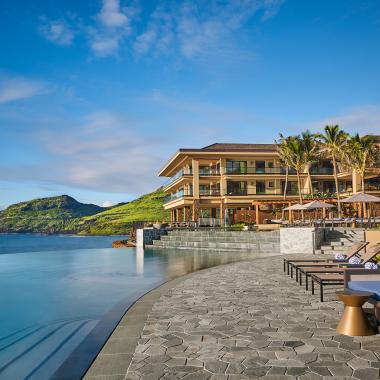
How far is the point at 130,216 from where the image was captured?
143375mm

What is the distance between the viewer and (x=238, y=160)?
4666 centimetres

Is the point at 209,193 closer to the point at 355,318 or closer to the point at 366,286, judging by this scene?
the point at 366,286

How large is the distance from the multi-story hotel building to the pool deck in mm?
35224

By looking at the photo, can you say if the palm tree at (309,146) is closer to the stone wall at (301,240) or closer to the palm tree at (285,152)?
the palm tree at (285,152)

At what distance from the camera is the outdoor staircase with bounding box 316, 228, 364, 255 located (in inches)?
822

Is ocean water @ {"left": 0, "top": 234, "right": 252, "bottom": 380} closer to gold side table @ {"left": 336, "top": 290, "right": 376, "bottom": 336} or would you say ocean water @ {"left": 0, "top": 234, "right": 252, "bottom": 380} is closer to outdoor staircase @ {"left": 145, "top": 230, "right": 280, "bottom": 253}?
gold side table @ {"left": 336, "top": 290, "right": 376, "bottom": 336}

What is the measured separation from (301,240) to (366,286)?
15052 millimetres

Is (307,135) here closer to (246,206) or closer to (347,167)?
(347,167)

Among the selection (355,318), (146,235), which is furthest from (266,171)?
(355,318)

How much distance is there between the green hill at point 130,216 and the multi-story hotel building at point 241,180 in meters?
77.6

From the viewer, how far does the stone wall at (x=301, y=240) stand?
20.8 meters

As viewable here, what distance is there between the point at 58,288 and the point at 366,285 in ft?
29.1

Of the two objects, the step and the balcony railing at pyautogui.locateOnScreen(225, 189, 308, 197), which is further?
the balcony railing at pyautogui.locateOnScreen(225, 189, 308, 197)

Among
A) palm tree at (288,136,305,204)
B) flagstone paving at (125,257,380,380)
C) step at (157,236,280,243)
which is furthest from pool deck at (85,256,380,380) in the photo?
palm tree at (288,136,305,204)
